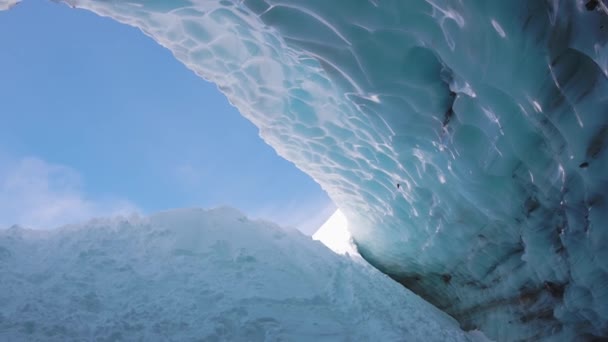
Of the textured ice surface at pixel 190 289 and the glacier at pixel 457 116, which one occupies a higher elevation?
the glacier at pixel 457 116

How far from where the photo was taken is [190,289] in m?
4.54

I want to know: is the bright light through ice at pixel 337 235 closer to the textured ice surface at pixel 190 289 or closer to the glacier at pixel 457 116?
the textured ice surface at pixel 190 289

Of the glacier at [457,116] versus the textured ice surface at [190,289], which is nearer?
the glacier at [457,116]

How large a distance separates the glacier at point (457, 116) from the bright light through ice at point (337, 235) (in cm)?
238

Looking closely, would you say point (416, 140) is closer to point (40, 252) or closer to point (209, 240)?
point (209, 240)

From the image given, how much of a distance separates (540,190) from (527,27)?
1.56 m

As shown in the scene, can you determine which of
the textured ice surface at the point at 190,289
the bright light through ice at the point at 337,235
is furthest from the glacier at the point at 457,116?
the bright light through ice at the point at 337,235

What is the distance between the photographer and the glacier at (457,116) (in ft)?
8.24

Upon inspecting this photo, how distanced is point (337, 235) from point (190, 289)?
5659mm

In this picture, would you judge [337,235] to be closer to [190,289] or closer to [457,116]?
[190,289]

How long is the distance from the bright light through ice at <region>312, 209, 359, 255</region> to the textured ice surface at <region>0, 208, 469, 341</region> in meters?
1.72

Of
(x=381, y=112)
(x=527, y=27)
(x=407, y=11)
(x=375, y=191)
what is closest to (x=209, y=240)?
(x=375, y=191)

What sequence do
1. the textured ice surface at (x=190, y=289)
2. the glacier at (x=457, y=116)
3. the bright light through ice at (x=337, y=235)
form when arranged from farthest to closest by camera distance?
1. the bright light through ice at (x=337, y=235)
2. the textured ice surface at (x=190, y=289)
3. the glacier at (x=457, y=116)

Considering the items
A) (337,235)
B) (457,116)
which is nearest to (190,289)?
(457,116)
